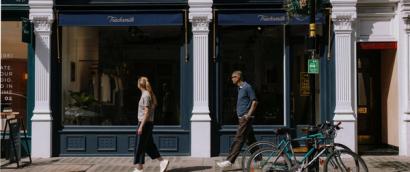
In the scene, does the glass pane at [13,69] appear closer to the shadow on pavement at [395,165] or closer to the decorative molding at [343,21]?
the decorative molding at [343,21]

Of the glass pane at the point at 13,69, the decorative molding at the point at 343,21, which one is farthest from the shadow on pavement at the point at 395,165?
the glass pane at the point at 13,69

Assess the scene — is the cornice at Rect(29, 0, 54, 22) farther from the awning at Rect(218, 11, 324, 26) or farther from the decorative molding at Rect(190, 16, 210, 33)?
the awning at Rect(218, 11, 324, 26)

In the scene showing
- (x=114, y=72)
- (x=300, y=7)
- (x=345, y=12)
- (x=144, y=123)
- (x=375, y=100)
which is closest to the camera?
(x=144, y=123)

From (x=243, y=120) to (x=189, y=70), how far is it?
230 centimetres

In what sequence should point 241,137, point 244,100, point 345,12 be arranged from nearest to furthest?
point 241,137 < point 244,100 < point 345,12

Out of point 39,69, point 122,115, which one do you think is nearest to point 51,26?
point 39,69

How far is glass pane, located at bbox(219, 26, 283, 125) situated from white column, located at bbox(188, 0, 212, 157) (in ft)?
1.48

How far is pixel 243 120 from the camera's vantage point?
11023mm

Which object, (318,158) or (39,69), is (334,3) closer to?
(318,158)

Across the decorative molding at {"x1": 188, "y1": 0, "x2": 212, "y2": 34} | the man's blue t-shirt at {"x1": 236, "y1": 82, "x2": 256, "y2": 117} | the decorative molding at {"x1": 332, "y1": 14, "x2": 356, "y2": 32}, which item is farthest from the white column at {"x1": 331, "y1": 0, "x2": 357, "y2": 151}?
the decorative molding at {"x1": 188, "y1": 0, "x2": 212, "y2": 34}

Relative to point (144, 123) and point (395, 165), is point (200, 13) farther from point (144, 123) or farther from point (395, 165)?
point (395, 165)

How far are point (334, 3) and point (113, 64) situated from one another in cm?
494

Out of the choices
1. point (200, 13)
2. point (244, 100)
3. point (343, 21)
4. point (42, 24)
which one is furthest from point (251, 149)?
point (42, 24)

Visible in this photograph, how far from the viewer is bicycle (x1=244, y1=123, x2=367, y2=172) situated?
902cm
